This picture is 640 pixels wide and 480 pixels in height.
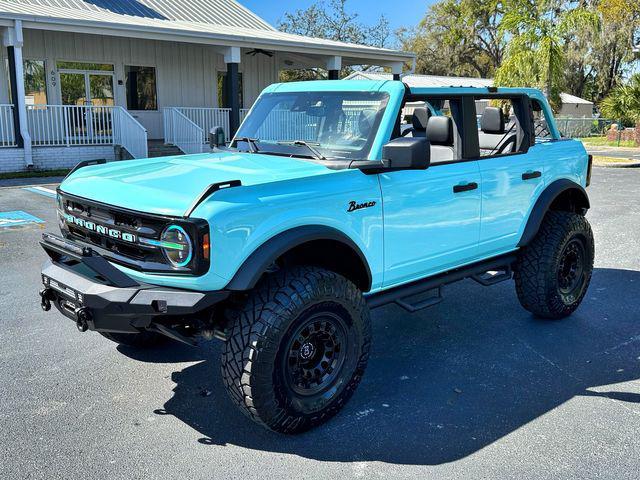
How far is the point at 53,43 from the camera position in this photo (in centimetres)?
1770

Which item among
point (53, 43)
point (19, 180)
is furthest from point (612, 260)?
point (53, 43)

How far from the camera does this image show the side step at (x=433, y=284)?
4.14m

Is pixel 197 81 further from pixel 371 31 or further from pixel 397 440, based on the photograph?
pixel 371 31

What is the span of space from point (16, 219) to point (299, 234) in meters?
7.79

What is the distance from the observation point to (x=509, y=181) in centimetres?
485

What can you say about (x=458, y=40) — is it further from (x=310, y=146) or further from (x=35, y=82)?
(x=310, y=146)

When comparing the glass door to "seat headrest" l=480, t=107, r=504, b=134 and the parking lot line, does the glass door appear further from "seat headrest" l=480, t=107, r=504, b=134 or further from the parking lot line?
"seat headrest" l=480, t=107, r=504, b=134

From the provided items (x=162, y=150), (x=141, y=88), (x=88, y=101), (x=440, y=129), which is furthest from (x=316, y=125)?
(x=141, y=88)

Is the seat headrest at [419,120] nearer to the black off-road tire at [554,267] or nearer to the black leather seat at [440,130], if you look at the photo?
the black leather seat at [440,130]

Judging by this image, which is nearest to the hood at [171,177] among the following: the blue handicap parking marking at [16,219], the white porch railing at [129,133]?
the blue handicap parking marking at [16,219]

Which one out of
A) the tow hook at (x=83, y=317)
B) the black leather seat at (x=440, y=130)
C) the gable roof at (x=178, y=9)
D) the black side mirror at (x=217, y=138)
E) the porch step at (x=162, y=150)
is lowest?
the porch step at (x=162, y=150)

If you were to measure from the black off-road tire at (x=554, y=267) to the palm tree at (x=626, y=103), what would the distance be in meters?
28.1

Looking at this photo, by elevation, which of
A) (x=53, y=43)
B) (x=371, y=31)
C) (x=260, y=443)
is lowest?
(x=260, y=443)

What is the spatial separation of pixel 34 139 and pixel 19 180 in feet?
8.13
